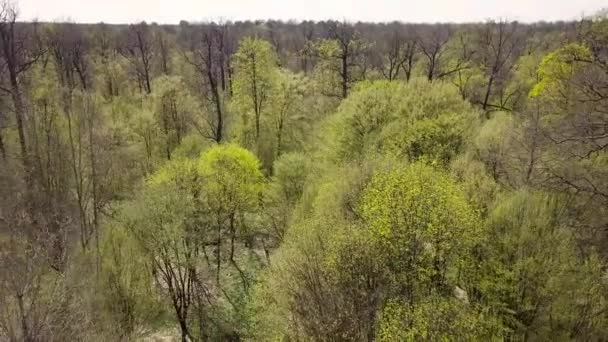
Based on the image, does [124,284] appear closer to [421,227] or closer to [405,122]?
[421,227]

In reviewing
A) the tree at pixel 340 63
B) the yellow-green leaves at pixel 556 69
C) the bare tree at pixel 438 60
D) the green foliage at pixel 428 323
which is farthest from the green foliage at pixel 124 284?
the bare tree at pixel 438 60

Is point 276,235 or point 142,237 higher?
point 142,237

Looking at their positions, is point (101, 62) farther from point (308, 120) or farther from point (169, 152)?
point (308, 120)

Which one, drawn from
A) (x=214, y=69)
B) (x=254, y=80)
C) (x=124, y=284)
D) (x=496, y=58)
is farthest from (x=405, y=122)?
(x=214, y=69)

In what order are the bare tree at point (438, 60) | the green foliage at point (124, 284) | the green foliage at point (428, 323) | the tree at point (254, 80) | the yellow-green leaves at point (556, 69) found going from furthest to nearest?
the bare tree at point (438, 60) → the tree at point (254, 80) → the yellow-green leaves at point (556, 69) → the green foliage at point (124, 284) → the green foliage at point (428, 323)

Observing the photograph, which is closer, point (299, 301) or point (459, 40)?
point (299, 301)

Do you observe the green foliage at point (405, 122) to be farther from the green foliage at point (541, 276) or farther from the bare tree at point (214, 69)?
the bare tree at point (214, 69)

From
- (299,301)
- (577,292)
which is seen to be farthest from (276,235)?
(577,292)

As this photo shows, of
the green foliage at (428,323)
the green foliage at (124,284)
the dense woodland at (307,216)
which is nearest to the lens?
the green foliage at (428,323)

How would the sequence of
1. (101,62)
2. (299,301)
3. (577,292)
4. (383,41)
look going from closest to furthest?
1. (299,301)
2. (577,292)
3. (101,62)
4. (383,41)
